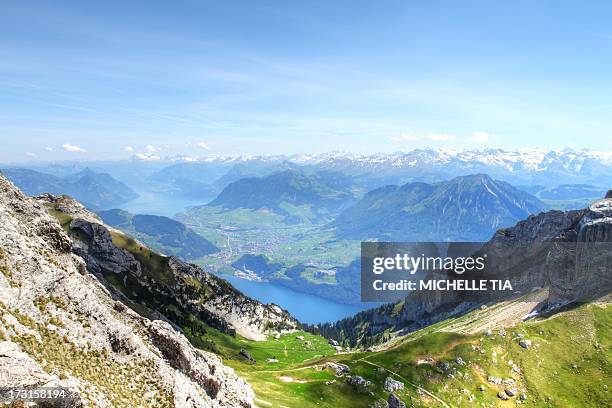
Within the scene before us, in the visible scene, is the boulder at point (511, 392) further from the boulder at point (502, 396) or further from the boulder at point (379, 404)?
the boulder at point (379, 404)

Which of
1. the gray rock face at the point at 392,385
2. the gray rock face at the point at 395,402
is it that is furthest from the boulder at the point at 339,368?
the gray rock face at the point at 395,402

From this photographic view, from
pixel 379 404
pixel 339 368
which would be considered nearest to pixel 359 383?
pixel 379 404

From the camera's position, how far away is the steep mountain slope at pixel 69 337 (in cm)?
2617

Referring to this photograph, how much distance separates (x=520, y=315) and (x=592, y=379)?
2515 inches

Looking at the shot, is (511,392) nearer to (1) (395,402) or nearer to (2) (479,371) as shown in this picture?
(2) (479,371)

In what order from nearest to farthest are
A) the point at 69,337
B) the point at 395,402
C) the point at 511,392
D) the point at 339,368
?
the point at 69,337
the point at 395,402
the point at 339,368
the point at 511,392

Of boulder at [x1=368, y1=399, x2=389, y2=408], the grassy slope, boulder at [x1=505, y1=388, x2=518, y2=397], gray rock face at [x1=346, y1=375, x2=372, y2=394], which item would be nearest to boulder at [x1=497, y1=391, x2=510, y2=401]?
the grassy slope

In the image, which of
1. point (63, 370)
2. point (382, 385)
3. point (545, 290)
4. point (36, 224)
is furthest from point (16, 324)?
point (545, 290)

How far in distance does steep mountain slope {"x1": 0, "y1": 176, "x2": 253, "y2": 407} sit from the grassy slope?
4456 centimetres

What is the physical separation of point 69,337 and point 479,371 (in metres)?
105

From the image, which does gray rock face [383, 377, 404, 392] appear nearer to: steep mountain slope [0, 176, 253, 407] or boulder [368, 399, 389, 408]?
boulder [368, 399, 389, 408]

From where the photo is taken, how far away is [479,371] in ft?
353

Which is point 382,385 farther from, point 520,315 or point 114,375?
point 520,315

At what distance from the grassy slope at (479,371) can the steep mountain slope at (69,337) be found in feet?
146
